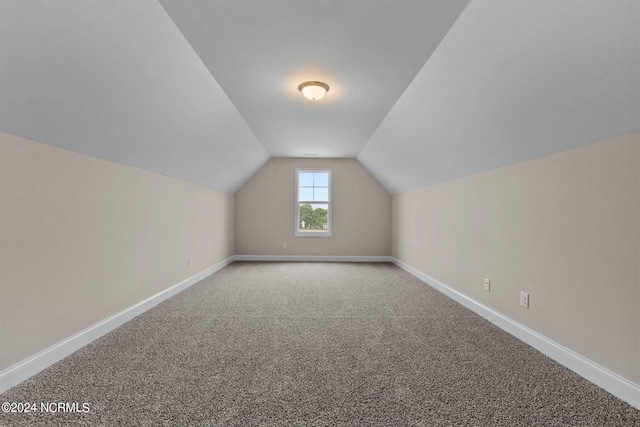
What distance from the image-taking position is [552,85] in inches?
62.4

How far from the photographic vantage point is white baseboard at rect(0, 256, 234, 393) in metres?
1.54

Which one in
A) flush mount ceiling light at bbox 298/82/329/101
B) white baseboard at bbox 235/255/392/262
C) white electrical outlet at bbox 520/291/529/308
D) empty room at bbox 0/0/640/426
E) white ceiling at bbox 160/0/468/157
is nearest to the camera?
empty room at bbox 0/0/640/426

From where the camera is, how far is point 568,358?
5.86 ft

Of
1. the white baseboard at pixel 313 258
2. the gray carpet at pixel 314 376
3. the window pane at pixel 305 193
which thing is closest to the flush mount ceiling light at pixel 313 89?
the gray carpet at pixel 314 376

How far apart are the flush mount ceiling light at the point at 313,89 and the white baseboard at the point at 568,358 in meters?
2.63

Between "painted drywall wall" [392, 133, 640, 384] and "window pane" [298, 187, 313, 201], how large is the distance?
3478mm

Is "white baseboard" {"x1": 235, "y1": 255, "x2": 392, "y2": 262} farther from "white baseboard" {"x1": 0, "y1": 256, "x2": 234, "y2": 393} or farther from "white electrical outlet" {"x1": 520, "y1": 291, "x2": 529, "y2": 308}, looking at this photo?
"white electrical outlet" {"x1": 520, "y1": 291, "x2": 529, "y2": 308}

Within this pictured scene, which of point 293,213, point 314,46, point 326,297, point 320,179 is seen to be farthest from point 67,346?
point 320,179

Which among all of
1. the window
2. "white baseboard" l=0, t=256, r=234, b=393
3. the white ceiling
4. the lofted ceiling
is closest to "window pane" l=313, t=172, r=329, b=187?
the window

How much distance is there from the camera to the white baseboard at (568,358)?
1454mm

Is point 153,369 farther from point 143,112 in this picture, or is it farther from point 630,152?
point 630,152

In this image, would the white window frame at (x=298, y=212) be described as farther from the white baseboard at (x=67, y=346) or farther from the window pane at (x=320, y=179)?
the white baseboard at (x=67, y=346)

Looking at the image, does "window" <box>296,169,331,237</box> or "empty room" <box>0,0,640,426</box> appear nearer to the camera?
"empty room" <box>0,0,640,426</box>

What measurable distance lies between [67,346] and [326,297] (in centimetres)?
232
